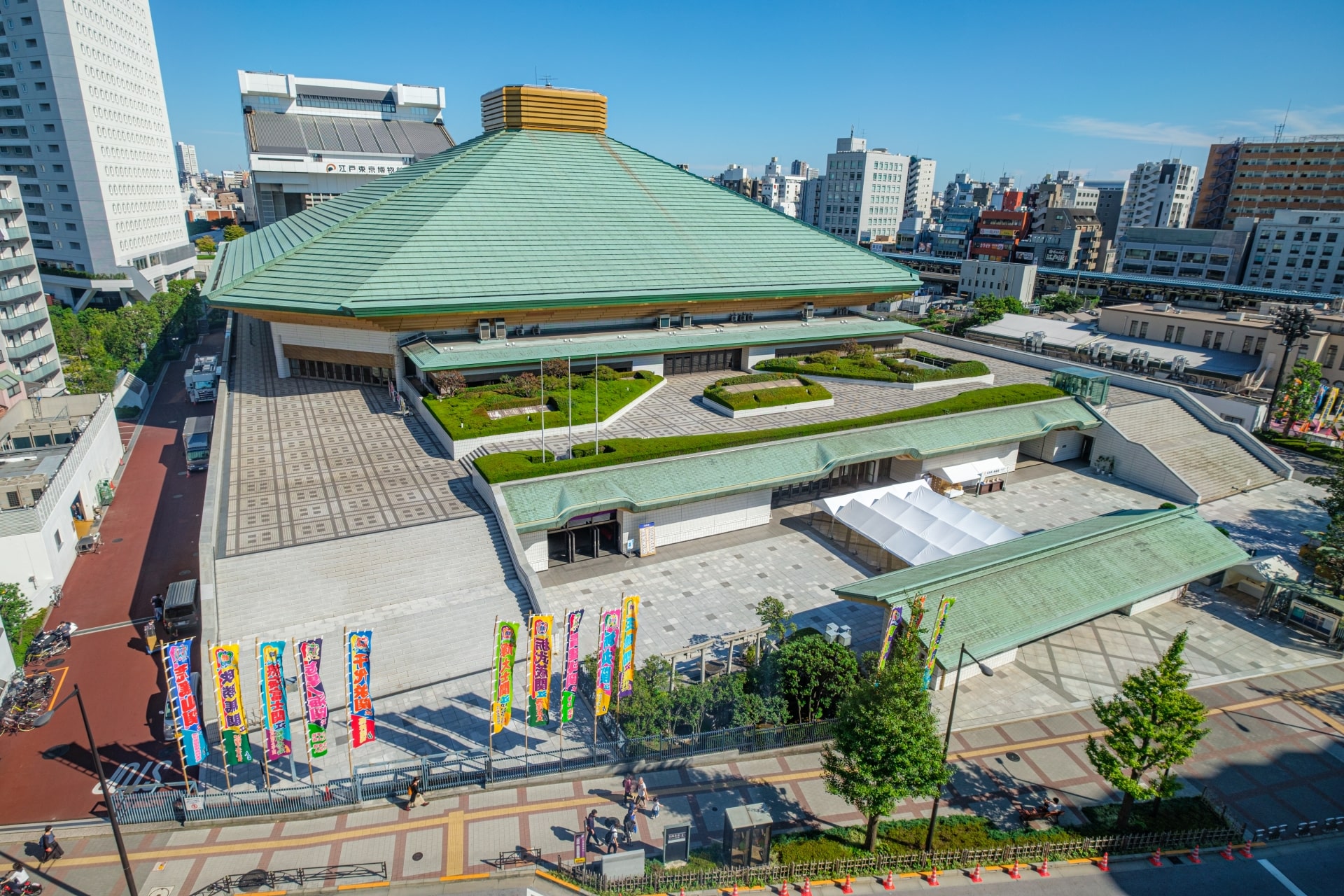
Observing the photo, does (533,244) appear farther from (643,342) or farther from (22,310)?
(22,310)

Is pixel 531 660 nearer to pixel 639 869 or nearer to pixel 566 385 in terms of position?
pixel 639 869

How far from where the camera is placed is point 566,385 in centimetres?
3900

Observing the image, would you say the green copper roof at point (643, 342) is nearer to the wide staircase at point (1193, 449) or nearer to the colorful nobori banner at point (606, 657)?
the wide staircase at point (1193, 449)

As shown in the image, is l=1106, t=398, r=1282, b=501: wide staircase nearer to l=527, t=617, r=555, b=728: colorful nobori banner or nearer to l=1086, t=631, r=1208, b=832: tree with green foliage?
l=1086, t=631, r=1208, b=832: tree with green foliage

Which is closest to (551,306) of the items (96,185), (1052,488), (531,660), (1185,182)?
(531,660)

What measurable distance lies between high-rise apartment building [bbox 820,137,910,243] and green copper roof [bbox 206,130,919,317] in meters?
82.9

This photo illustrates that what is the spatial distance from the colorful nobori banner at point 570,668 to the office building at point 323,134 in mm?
79003

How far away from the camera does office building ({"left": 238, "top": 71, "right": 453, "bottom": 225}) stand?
87.6m

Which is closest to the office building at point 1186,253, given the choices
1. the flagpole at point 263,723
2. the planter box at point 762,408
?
the planter box at point 762,408

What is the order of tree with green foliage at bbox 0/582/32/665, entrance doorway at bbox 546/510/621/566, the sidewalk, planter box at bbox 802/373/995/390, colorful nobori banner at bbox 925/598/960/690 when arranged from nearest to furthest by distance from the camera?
the sidewalk → colorful nobori banner at bbox 925/598/960/690 → tree with green foliage at bbox 0/582/32/665 → entrance doorway at bbox 546/510/621/566 → planter box at bbox 802/373/995/390

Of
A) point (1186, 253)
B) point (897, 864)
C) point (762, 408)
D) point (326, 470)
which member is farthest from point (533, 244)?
point (1186, 253)

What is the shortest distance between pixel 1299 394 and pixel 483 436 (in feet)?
157

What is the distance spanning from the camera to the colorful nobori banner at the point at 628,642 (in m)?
18.9

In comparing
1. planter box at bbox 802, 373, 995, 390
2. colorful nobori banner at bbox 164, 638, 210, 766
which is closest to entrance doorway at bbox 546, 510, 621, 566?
colorful nobori banner at bbox 164, 638, 210, 766
